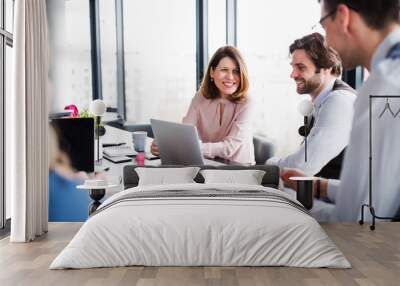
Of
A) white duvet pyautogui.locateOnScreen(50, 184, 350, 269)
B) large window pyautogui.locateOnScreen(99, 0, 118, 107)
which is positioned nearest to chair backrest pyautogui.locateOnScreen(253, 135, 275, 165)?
large window pyautogui.locateOnScreen(99, 0, 118, 107)

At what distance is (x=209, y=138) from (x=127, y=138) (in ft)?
3.06

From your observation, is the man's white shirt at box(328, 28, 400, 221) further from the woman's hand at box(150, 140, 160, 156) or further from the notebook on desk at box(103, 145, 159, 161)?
the notebook on desk at box(103, 145, 159, 161)

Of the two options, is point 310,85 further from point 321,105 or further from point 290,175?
point 290,175

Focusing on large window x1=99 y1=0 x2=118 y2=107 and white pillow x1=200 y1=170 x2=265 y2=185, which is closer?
white pillow x1=200 y1=170 x2=265 y2=185

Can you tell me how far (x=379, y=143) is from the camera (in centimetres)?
655

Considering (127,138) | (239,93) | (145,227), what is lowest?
(145,227)

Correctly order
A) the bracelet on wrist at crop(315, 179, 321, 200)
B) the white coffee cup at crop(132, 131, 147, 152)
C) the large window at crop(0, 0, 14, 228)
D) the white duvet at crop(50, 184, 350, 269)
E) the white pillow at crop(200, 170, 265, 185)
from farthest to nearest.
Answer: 1. the white coffee cup at crop(132, 131, 147, 152)
2. the bracelet on wrist at crop(315, 179, 321, 200)
3. the white pillow at crop(200, 170, 265, 185)
4. the large window at crop(0, 0, 14, 228)
5. the white duvet at crop(50, 184, 350, 269)

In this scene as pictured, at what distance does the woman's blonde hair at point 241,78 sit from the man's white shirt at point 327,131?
829 millimetres

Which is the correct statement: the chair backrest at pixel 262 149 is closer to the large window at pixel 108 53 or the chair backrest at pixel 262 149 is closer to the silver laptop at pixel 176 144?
the silver laptop at pixel 176 144

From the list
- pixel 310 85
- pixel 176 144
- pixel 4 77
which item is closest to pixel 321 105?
pixel 310 85

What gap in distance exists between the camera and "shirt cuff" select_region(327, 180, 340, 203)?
6.66 m

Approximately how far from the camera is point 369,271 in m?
4.28

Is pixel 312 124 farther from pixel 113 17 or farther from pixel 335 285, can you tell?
pixel 335 285

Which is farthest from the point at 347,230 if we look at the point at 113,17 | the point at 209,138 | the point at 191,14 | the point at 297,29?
the point at 113,17
